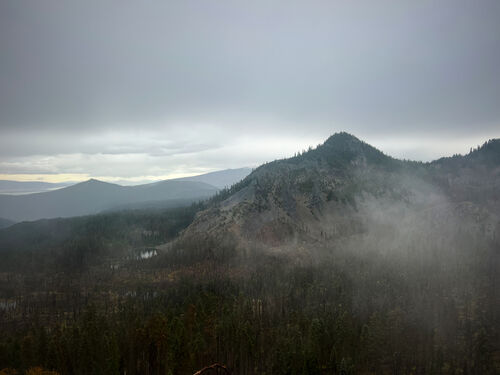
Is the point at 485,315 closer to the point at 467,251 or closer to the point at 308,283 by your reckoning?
the point at 308,283

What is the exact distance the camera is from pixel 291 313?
332 ft

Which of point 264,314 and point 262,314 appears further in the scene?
point 262,314

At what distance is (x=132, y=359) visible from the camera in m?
66.4

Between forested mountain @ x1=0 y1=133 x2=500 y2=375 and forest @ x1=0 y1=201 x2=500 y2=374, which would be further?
forested mountain @ x1=0 y1=133 x2=500 y2=375

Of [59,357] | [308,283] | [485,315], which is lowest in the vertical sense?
[485,315]

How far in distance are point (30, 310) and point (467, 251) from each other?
24150 centimetres

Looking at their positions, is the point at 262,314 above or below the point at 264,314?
below

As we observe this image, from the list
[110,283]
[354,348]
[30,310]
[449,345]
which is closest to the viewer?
[354,348]

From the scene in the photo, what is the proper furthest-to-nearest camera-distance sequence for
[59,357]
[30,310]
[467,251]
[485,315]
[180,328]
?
[467,251], [30,310], [485,315], [180,328], [59,357]

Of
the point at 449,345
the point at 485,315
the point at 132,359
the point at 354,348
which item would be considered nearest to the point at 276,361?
the point at 354,348

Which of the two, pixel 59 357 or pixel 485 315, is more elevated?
pixel 59 357

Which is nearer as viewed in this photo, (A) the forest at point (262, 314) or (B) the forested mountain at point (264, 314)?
(A) the forest at point (262, 314)

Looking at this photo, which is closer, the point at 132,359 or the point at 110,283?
the point at 132,359

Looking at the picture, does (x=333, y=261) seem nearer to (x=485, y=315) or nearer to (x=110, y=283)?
(x=485, y=315)
